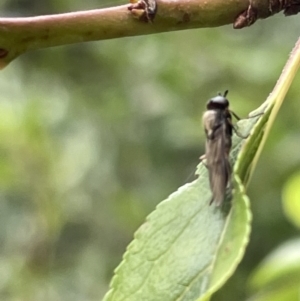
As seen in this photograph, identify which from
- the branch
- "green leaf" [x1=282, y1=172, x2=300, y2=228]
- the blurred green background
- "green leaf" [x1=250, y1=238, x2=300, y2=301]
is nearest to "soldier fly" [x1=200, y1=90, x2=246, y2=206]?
the branch

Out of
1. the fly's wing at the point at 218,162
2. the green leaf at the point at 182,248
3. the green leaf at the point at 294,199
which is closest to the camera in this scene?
the green leaf at the point at 182,248

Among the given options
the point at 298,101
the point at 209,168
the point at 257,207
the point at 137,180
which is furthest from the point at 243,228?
the point at 137,180

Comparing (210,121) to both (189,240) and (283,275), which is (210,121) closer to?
(189,240)

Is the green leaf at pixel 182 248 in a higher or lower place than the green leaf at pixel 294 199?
lower

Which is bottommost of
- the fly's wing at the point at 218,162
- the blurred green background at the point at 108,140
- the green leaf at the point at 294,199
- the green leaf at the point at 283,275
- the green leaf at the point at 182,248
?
the green leaf at the point at 182,248

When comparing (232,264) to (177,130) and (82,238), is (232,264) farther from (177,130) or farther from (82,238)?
(82,238)

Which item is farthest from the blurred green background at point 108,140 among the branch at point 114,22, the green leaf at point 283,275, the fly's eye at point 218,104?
the branch at point 114,22

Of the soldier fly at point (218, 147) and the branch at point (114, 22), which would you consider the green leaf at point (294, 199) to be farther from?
the branch at point (114, 22)

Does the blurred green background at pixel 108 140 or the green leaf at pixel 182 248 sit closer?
the green leaf at pixel 182 248
